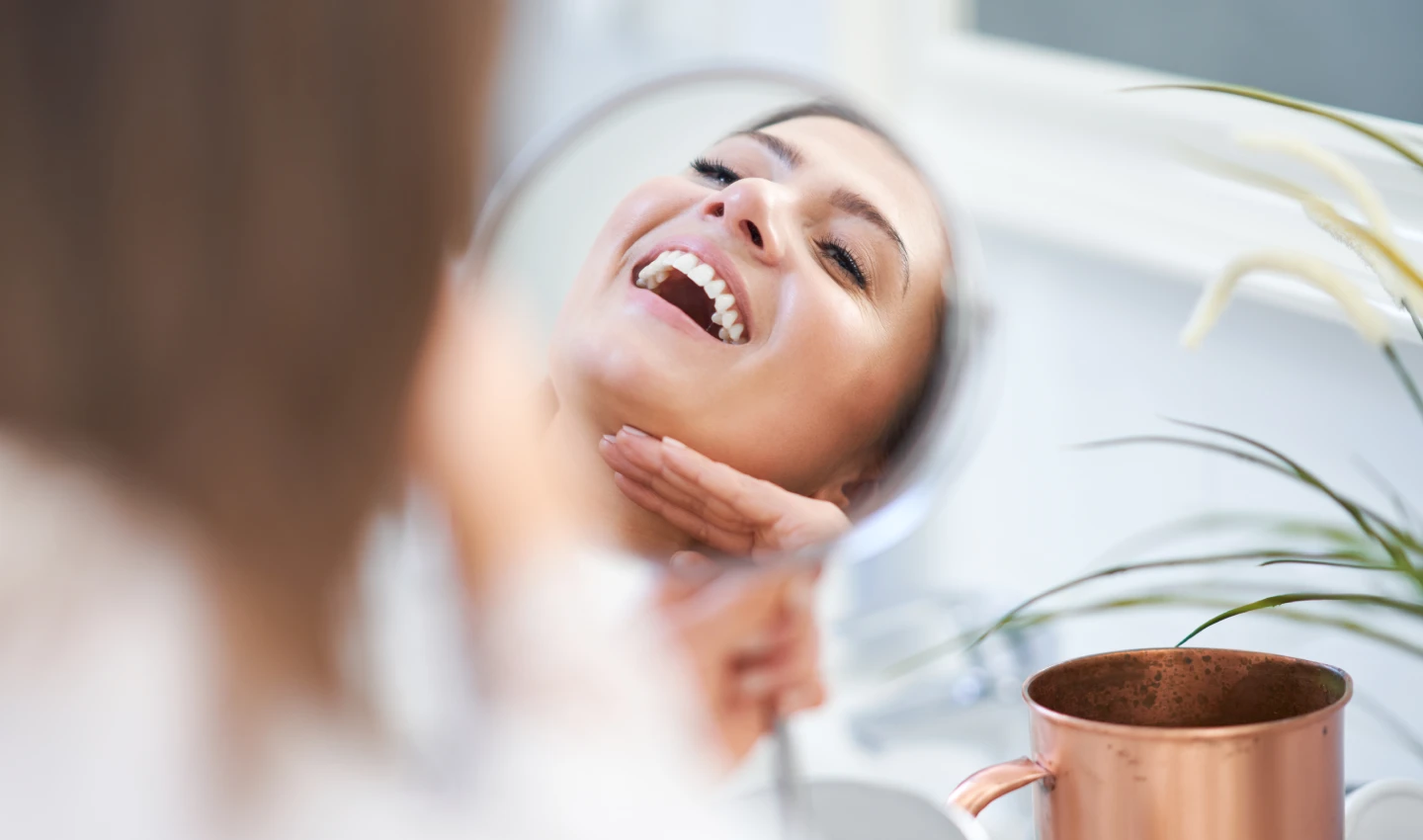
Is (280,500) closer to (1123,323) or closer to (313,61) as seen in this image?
(313,61)

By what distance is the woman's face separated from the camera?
1.22 feet

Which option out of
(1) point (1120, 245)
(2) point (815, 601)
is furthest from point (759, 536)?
(1) point (1120, 245)

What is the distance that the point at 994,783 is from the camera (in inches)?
15.2

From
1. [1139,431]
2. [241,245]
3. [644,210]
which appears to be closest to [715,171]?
[644,210]

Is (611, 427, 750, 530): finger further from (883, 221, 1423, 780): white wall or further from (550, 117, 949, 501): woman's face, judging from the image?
(883, 221, 1423, 780): white wall

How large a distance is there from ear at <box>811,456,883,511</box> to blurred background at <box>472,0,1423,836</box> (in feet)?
0.77

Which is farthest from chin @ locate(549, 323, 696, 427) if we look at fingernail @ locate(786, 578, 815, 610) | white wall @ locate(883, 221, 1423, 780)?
white wall @ locate(883, 221, 1423, 780)

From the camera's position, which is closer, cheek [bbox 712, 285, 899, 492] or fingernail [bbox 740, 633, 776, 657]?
cheek [bbox 712, 285, 899, 492]

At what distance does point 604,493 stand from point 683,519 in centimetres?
3

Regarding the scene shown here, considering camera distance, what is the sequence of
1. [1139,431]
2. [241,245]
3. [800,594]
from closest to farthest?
[241,245]
[800,594]
[1139,431]

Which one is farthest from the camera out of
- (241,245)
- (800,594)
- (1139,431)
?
(1139,431)

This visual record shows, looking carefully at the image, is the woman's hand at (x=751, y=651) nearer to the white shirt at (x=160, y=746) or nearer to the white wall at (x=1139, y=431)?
the white shirt at (x=160, y=746)

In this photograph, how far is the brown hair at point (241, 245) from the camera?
0.33 meters

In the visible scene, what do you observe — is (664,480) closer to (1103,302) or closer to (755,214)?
(755,214)
